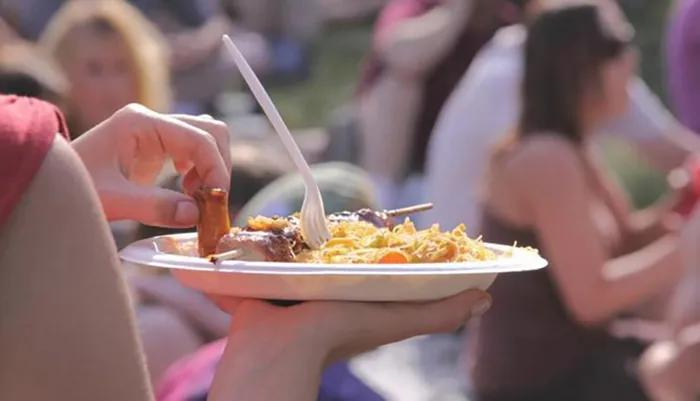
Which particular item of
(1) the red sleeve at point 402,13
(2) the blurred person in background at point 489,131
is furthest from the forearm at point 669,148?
(1) the red sleeve at point 402,13

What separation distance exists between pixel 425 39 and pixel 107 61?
132cm

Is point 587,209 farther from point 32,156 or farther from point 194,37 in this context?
point 194,37

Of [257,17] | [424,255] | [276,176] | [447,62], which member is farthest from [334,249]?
[257,17]

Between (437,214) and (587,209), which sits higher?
(587,209)

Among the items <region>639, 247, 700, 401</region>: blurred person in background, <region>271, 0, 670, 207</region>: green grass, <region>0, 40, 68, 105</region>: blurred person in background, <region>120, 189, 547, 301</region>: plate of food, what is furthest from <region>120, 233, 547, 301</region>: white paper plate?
<region>271, 0, 670, 207</region>: green grass

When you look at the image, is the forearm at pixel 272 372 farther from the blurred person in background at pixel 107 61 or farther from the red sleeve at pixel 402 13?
the red sleeve at pixel 402 13

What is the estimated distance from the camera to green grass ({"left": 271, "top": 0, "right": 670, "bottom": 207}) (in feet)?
31.1

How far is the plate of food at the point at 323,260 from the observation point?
3.87ft

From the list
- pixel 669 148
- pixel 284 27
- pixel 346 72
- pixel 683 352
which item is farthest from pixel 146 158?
pixel 346 72

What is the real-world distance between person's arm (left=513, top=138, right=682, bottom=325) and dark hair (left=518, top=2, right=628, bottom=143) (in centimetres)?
16

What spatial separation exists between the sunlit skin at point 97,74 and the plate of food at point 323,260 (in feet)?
9.24

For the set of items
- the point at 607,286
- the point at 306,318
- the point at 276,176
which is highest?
the point at 306,318

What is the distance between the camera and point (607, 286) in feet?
11.1

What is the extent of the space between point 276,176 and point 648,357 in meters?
1.00
